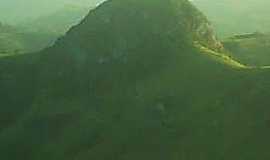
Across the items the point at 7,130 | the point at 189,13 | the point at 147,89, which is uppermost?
the point at 189,13

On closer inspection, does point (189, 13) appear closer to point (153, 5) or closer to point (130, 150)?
point (153, 5)

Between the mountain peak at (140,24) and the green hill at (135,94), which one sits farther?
the mountain peak at (140,24)

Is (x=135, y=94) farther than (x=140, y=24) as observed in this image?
No

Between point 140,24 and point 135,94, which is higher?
point 140,24

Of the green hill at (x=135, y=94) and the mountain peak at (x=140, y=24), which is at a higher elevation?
the mountain peak at (x=140, y=24)

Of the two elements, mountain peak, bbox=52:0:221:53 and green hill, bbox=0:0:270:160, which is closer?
green hill, bbox=0:0:270:160

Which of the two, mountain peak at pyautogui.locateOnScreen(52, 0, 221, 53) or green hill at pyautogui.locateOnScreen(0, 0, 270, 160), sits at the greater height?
mountain peak at pyautogui.locateOnScreen(52, 0, 221, 53)

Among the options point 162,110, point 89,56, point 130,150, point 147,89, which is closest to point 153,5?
point 89,56

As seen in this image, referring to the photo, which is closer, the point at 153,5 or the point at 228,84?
the point at 228,84
